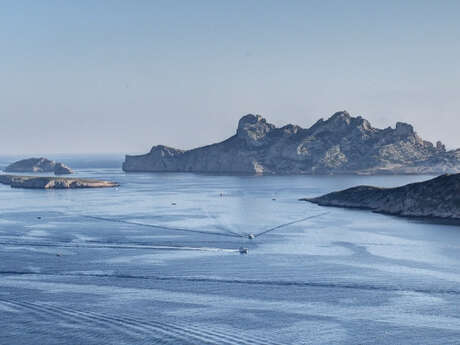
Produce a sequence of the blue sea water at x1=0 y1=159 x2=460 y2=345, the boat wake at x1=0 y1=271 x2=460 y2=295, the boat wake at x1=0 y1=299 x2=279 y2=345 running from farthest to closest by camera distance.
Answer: the boat wake at x1=0 y1=271 x2=460 y2=295, the blue sea water at x1=0 y1=159 x2=460 y2=345, the boat wake at x1=0 y1=299 x2=279 y2=345

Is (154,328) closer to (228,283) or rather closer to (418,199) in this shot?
(228,283)

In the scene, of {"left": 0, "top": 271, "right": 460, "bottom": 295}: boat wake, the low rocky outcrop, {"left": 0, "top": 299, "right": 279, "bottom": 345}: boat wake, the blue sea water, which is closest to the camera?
{"left": 0, "top": 299, "right": 279, "bottom": 345}: boat wake

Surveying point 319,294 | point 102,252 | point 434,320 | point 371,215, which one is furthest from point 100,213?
point 434,320

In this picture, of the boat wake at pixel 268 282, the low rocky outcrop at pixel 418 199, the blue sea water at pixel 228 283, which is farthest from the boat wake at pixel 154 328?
→ the low rocky outcrop at pixel 418 199

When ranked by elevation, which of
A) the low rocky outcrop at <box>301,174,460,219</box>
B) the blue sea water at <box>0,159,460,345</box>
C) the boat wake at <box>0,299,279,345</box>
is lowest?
the boat wake at <box>0,299,279,345</box>

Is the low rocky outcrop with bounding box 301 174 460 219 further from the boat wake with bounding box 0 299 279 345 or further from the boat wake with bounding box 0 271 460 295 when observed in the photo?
the boat wake with bounding box 0 299 279 345

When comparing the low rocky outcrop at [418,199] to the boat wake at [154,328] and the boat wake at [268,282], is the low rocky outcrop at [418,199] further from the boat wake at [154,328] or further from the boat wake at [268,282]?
the boat wake at [154,328]

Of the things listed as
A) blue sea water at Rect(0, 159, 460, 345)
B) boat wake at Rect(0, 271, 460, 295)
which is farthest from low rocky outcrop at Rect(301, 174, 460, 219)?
boat wake at Rect(0, 271, 460, 295)

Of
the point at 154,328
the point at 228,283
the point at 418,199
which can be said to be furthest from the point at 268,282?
the point at 418,199
